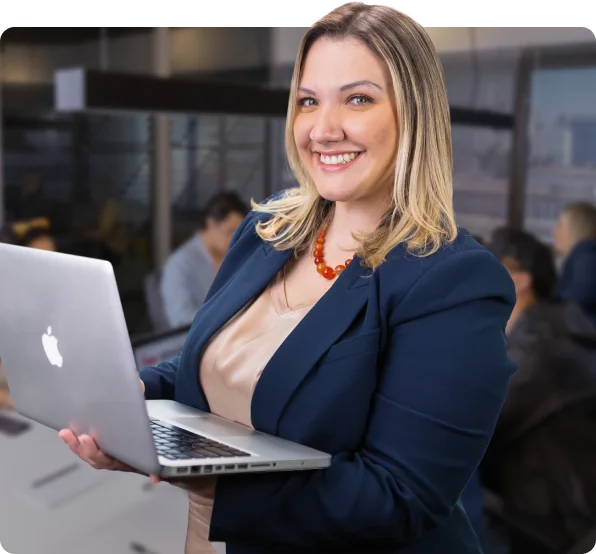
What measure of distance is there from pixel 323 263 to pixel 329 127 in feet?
0.75

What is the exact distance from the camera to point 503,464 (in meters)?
2.99

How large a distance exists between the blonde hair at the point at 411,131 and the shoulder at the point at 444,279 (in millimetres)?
24

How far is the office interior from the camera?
233 cm

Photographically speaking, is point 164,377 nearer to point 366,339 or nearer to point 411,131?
point 366,339

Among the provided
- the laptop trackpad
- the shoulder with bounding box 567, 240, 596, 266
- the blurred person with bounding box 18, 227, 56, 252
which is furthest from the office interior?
the laptop trackpad

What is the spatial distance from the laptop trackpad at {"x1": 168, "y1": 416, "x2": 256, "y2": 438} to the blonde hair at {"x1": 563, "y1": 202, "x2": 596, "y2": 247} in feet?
7.82

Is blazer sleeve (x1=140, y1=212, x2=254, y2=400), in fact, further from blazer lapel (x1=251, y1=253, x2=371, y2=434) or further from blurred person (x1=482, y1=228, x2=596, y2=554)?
blurred person (x1=482, y1=228, x2=596, y2=554)

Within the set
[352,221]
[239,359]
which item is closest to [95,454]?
[239,359]

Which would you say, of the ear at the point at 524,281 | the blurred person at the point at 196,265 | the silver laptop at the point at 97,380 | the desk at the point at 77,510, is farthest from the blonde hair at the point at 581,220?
the silver laptop at the point at 97,380

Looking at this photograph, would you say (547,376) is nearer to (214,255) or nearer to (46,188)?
(214,255)

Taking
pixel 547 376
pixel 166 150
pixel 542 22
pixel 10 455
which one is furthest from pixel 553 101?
pixel 10 455

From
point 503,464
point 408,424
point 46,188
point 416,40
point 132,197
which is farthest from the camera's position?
point 132,197

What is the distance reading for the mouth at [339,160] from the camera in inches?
48.6

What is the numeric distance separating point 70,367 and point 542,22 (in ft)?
8.67
